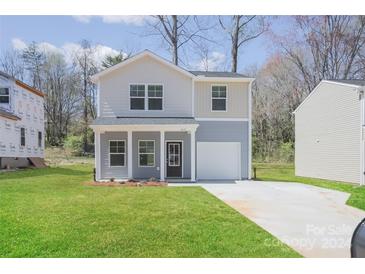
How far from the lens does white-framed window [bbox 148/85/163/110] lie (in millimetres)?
13445

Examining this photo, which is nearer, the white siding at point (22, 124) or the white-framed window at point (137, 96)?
the white siding at point (22, 124)

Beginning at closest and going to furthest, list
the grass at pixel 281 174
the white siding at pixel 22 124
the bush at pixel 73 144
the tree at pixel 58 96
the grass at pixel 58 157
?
1. the tree at pixel 58 96
2. the white siding at pixel 22 124
3. the bush at pixel 73 144
4. the grass at pixel 58 157
5. the grass at pixel 281 174

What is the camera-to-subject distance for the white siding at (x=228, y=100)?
Answer: 13695 millimetres

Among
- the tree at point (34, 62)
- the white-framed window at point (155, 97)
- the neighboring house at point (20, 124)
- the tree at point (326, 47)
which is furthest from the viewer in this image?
the white-framed window at point (155, 97)

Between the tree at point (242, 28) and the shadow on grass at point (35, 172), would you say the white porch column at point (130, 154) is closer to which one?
the shadow on grass at point (35, 172)

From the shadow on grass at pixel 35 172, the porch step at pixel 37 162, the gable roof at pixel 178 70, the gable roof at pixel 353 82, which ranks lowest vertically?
the shadow on grass at pixel 35 172

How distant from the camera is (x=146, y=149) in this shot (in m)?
13.6

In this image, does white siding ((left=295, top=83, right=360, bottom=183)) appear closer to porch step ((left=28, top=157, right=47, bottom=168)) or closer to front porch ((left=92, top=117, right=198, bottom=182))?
front porch ((left=92, top=117, right=198, bottom=182))

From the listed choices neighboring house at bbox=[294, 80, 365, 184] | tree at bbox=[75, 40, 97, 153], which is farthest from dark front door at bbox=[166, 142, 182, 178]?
neighboring house at bbox=[294, 80, 365, 184]

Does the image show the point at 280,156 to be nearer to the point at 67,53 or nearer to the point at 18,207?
the point at 67,53

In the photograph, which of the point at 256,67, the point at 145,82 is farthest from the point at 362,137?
the point at 145,82

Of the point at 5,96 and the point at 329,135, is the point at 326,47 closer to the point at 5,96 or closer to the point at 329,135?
the point at 329,135

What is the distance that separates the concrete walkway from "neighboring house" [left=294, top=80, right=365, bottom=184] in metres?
2.71

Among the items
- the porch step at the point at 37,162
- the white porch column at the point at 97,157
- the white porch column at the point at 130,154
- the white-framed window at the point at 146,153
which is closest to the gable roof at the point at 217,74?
the white-framed window at the point at 146,153
